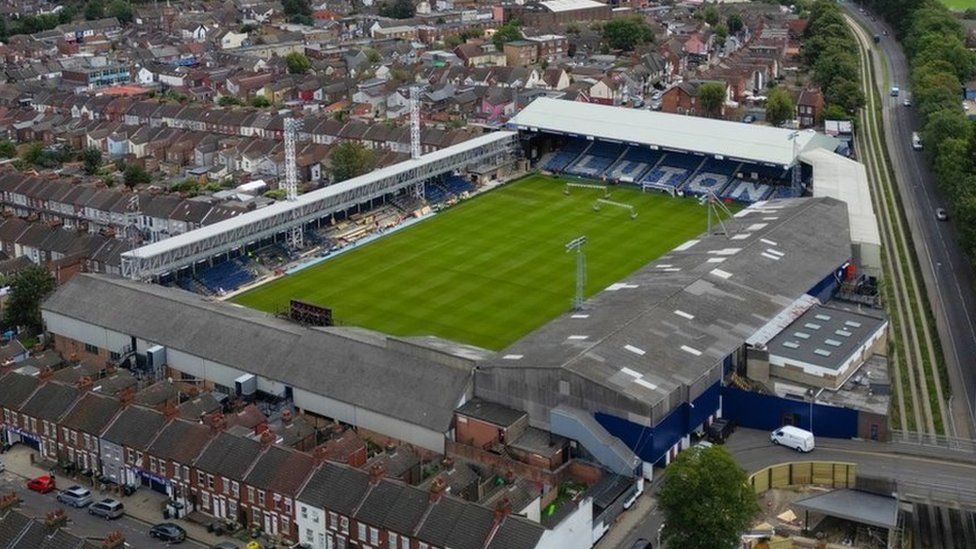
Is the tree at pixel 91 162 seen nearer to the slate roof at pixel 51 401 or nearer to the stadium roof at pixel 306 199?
the stadium roof at pixel 306 199

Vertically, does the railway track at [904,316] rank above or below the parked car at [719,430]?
below

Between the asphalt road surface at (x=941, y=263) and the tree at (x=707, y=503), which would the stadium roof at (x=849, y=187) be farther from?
the tree at (x=707, y=503)

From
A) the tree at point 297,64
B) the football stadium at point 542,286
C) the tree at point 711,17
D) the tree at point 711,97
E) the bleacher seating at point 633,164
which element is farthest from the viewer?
the tree at point 711,17

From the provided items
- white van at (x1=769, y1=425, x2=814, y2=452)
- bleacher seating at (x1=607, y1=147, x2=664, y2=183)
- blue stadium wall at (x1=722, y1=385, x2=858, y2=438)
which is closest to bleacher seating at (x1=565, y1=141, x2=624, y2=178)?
bleacher seating at (x1=607, y1=147, x2=664, y2=183)

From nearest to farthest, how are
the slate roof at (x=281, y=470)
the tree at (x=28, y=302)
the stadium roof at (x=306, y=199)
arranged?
1. the slate roof at (x=281, y=470)
2. the tree at (x=28, y=302)
3. the stadium roof at (x=306, y=199)

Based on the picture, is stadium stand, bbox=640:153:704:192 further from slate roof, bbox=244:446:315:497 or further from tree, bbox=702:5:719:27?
tree, bbox=702:5:719:27

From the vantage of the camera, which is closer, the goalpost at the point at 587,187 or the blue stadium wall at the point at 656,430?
the blue stadium wall at the point at 656,430

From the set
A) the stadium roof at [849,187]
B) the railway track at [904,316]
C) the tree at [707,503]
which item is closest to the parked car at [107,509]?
the tree at [707,503]

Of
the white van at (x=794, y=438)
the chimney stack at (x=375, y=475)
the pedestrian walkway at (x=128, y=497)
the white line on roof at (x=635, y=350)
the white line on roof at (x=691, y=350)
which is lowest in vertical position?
the pedestrian walkway at (x=128, y=497)

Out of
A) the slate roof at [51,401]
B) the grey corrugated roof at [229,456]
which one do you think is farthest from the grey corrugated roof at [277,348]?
the slate roof at [51,401]
